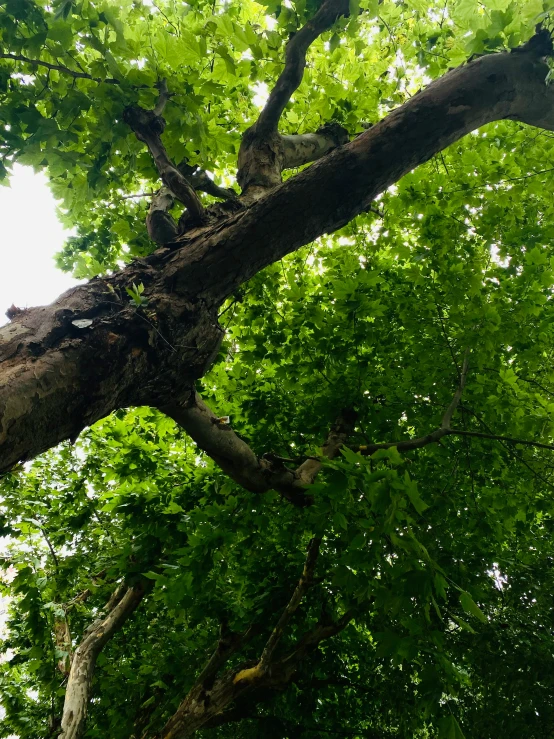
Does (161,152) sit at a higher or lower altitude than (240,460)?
higher

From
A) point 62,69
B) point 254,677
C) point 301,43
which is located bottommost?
point 254,677

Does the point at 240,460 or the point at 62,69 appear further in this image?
the point at 240,460

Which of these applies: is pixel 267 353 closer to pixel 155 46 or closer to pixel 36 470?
pixel 155 46

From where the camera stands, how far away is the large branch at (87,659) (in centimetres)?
427

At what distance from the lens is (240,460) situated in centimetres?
287

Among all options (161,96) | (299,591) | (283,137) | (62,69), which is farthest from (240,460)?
(283,137)

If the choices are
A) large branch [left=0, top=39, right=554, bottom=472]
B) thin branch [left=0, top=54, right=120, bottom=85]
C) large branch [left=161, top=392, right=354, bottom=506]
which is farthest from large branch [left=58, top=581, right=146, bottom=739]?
thin branch [left=0, top=54, right=120, bottom=85]

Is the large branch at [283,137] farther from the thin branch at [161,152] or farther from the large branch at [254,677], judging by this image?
the large branch at [254,677]

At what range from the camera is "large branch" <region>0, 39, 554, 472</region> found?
1546 mm

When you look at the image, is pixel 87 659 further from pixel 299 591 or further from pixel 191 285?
pixel 191 285

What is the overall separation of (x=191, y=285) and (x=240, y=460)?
48.7 inches

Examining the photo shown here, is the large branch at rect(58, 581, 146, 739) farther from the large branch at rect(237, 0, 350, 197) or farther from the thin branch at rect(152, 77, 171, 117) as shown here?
the thin branch at rect(152, 77, 171, 117)

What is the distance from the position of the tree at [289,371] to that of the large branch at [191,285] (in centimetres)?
1

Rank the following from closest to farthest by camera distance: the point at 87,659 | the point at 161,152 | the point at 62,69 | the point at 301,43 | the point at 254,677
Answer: the point at 62,69
the point at 161,152
the point at 301,43
the point at 254,677
the point at 87,659
